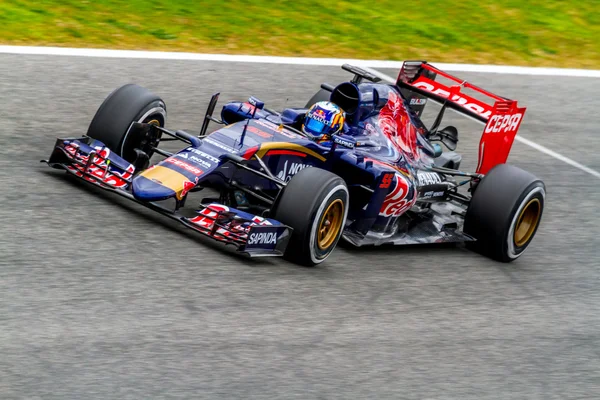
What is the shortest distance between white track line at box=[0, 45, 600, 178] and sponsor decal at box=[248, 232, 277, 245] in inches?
227

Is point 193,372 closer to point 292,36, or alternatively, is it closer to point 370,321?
point 370,321

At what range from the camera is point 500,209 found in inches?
310

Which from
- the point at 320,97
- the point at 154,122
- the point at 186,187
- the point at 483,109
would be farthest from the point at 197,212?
Answer: the point at 483,109

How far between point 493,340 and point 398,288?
872mm

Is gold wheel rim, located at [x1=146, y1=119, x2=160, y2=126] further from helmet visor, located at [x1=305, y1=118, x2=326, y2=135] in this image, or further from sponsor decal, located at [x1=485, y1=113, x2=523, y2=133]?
sponsor decal, located at [x1=485, y1=113, x2=523, y2=133]

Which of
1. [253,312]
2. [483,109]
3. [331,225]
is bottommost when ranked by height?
[253,312]

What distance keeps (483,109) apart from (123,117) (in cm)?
349

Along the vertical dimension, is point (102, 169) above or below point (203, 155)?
below

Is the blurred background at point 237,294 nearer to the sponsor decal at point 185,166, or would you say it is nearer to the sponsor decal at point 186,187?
the sponsor decal at point 186,187

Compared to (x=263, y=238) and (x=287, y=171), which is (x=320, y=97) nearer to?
(x=287, y=171)

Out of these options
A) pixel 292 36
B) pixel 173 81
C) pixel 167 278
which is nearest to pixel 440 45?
pixel 292 36

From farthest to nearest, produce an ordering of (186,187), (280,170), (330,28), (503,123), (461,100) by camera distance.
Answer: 1. (330,28)
2. (461,100)
3. (503,123)
4. (280,170)
5. (186,187)

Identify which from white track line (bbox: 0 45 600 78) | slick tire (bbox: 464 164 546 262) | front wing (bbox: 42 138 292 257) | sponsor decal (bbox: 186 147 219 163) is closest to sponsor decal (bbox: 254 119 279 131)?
sponsor decal (bbox: 186 147 219 163)

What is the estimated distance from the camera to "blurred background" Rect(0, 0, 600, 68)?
41.1 ft
